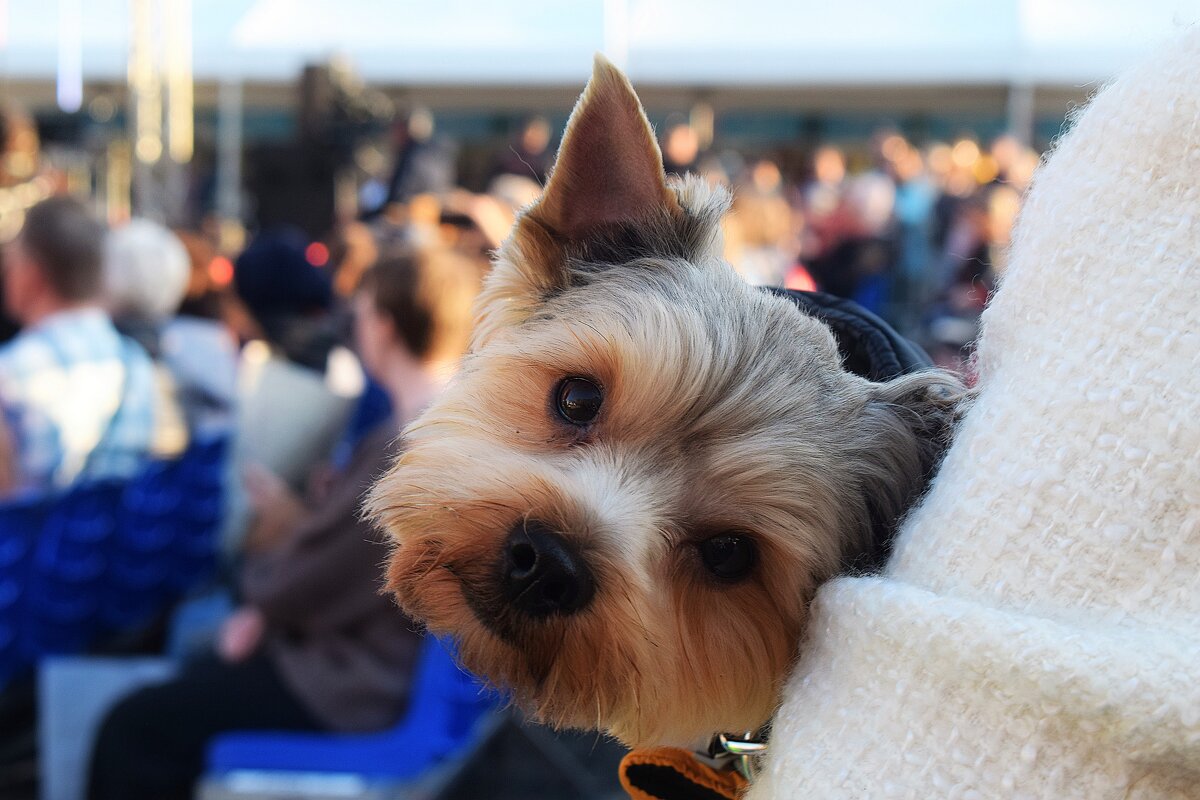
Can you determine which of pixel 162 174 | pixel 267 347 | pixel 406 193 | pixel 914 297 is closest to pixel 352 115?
pixel 162 174

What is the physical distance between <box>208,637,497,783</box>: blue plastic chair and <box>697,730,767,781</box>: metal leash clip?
7.57ft

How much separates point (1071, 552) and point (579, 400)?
93 centimetres

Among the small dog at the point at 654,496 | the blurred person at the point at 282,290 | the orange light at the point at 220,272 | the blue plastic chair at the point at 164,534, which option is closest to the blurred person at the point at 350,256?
the blurred person at the point at 282,290

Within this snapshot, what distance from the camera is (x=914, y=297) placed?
1302cm

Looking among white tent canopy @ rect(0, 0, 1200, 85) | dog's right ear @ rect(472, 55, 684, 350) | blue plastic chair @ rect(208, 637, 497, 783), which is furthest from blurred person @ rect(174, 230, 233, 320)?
white tent canopy @ rect(0, 0, 1200, 85)

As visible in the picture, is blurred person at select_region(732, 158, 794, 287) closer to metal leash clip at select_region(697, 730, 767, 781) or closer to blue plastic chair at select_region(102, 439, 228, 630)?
blue plastic chair at select_region(102, 439, 228, 630)

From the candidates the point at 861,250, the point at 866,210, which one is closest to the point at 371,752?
the point at 861,250

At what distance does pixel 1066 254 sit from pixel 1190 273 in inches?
5.0

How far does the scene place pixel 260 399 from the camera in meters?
5.49

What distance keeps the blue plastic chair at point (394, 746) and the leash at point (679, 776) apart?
2388 millimetres

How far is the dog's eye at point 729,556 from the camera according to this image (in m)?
1.56

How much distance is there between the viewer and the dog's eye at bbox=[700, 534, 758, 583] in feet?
5.12

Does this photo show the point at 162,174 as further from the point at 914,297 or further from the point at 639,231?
the point at 639,231

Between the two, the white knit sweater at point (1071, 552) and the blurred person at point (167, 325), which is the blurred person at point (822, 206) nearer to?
the blurred person at point (167, 325)
